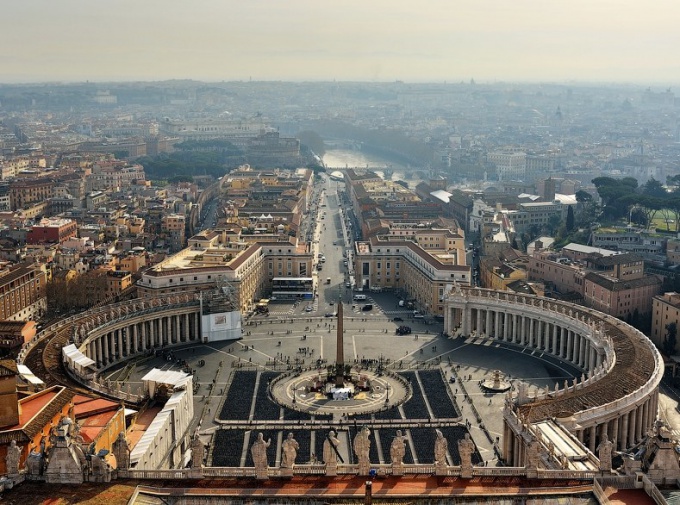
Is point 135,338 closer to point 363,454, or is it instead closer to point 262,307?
point 262,307

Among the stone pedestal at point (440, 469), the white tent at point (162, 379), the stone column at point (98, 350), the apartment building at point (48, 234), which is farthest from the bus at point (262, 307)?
the stone pedestal at point (440, 469)

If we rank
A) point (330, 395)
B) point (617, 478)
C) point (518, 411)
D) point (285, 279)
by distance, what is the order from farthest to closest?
point (285, 279), point (330, 395), point (518, 411), point (617, 478)

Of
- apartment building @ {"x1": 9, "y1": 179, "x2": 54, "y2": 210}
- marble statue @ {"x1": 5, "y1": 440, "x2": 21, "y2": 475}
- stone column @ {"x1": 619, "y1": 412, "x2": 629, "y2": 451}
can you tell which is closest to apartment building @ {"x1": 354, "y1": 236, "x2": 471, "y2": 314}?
stone column @ {"x1": 619, "y1": 412, "x2": 629, "y2": 451}

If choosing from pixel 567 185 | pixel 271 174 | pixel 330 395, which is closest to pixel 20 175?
pixel 271 174

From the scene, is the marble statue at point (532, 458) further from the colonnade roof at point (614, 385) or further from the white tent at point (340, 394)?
the white tent at point (340, 394)

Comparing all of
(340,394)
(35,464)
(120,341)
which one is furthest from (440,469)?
(120,341)

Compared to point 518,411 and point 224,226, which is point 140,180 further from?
point 518,411
